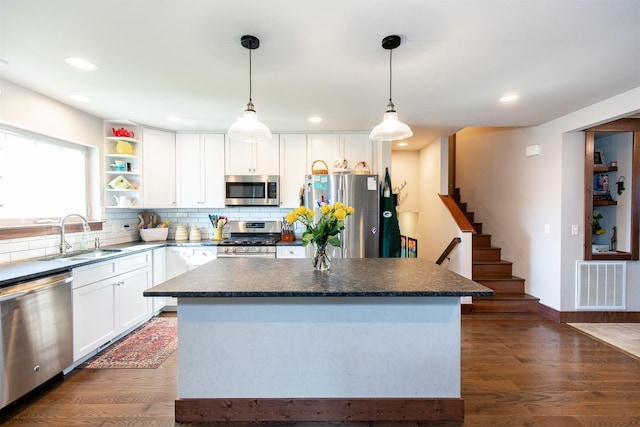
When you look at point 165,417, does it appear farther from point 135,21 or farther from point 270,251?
point 135,21

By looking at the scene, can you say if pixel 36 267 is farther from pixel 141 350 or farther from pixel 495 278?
pixel 495 278

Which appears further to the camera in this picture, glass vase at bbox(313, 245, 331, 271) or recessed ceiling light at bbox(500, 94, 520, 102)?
recessed ceiling light at bbox(500, 94, 520, 102)

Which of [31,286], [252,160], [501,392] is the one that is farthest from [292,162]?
[501,392]

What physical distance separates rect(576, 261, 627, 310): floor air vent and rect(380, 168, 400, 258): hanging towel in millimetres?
2124

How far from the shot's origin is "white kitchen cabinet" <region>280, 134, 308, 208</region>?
13.0 ft

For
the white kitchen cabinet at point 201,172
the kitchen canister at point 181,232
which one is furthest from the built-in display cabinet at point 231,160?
the kitchen canister at point 181,232

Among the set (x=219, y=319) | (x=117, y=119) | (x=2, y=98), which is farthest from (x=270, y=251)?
(x=2, y=98)

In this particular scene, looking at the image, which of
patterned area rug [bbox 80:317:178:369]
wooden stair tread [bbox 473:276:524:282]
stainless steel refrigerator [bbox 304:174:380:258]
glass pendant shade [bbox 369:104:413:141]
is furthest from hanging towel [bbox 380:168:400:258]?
patterned area rug [bbox 80:317:178:369]

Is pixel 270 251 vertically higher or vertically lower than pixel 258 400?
higher

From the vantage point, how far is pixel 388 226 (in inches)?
144

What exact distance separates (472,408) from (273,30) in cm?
278

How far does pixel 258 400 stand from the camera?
1.79 metres

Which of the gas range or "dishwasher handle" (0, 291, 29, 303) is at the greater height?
the gas range

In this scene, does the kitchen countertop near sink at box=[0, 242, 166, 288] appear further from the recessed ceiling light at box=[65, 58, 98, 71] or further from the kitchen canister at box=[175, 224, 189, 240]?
the recessed ceiling light at box=[65, 58, 98, 71]
